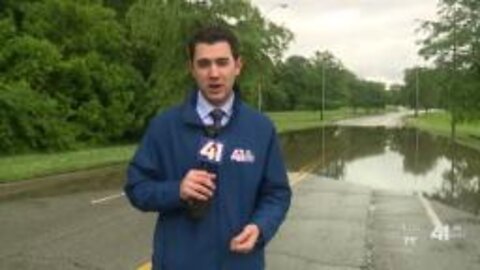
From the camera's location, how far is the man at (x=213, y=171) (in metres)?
3.77

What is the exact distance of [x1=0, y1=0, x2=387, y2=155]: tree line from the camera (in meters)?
36.4

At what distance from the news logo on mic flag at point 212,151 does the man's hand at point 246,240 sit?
1.00ft

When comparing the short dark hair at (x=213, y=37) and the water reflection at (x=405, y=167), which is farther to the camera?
the water reflection at (x=405, y=167)

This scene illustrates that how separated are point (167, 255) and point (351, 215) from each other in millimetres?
13557

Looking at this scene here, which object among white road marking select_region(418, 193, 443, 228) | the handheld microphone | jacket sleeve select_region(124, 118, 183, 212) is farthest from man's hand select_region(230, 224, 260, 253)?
white road marking select_region(418, 193, 443, 228)

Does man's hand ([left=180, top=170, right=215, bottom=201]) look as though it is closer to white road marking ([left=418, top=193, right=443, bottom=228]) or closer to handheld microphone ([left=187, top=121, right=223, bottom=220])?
handheld microphone ([left=187, top=121, right=223, bottom=220])

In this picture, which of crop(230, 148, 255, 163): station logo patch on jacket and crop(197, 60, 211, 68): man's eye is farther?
crop(197, 60, 211, 68): man's eye

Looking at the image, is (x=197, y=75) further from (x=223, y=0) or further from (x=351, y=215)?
(x=223, y=0)

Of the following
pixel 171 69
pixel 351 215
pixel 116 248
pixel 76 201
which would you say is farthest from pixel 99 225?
pixel 171 69

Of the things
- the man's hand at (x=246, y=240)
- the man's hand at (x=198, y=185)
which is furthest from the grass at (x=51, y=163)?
the man's hand at (x=198, y=185)

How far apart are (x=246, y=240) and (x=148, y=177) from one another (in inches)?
19.1

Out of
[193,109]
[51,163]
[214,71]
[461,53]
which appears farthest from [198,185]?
[461,53]

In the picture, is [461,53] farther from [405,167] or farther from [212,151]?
[212,151]

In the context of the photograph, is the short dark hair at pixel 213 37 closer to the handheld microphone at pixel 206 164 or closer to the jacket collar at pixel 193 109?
the jacket collar at pixel 193 109
